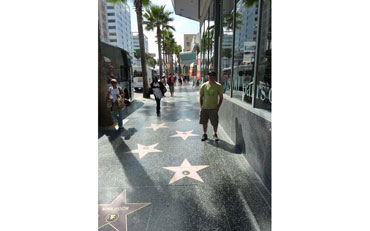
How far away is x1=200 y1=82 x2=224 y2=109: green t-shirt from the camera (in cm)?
526

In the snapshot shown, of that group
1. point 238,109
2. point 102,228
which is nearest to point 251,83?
point 238,109

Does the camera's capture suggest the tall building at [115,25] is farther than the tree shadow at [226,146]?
Yes

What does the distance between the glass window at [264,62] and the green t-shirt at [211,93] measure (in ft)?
4.47

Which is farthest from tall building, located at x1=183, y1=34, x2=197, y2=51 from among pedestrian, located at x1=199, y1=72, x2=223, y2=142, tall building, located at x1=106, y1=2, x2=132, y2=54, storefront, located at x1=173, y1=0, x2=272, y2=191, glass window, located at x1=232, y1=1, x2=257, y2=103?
pedestrian, located at x1=199, y1=72, x2=223, y2=142

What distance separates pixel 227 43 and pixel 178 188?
5411 millimetres

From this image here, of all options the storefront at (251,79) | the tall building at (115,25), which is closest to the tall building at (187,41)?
the tall building at (115,25)

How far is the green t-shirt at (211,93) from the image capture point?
207 inches

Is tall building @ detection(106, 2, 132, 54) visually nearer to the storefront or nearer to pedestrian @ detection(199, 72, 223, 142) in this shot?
the storefront

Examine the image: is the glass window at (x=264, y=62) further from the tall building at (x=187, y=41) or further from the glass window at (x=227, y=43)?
the tall building at (x=187, y=41)

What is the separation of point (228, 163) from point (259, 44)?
258cm

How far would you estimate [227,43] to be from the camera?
6.86 meters

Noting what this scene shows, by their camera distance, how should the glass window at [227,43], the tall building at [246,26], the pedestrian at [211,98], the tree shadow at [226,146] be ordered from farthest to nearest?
the glass window at [227,43] → the pedestrian at [211,98] → the tree shadow at [226,146] → the tall building at [246,26]

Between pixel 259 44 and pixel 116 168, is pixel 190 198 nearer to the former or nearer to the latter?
pixel 116 168

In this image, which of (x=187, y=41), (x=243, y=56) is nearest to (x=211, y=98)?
(x=243, y=56)
